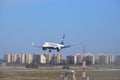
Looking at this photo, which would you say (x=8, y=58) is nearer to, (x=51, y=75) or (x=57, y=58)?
(x=57, y=58)

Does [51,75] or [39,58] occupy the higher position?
[39,58]

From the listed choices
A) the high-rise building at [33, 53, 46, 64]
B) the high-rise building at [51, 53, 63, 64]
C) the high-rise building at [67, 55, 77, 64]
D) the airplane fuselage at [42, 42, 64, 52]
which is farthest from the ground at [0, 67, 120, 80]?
the high-rise building at [33, 53, 46, 64]

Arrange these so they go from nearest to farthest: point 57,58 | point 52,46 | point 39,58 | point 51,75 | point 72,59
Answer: point 51,75, point 52,46, point 72,59, point 57,58, point 39,58

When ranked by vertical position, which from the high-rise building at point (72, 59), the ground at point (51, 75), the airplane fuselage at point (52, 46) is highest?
the airplane fuselage at point (52, 46)

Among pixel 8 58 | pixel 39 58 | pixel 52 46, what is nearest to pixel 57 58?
pixel 39 58

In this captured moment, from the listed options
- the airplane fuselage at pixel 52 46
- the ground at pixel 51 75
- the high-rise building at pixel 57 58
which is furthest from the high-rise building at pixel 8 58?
the ground at pixel 51 75

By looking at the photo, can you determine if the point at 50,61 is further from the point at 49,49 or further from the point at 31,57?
the point at 49,49

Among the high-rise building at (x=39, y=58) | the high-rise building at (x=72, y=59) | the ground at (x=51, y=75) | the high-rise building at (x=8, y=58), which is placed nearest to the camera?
the ground at (x=51, y=75)

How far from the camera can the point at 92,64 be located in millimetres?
91000

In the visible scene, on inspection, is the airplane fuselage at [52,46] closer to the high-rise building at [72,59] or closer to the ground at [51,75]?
the high-rise building at [72,59]

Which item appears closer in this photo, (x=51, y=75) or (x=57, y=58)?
(x=51, y=75)

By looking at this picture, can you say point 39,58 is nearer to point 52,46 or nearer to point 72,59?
point 72,59

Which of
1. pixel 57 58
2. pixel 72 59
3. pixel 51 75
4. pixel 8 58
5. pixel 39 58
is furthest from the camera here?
pixel 39 58

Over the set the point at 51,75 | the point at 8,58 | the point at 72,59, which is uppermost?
the point at 8,58
